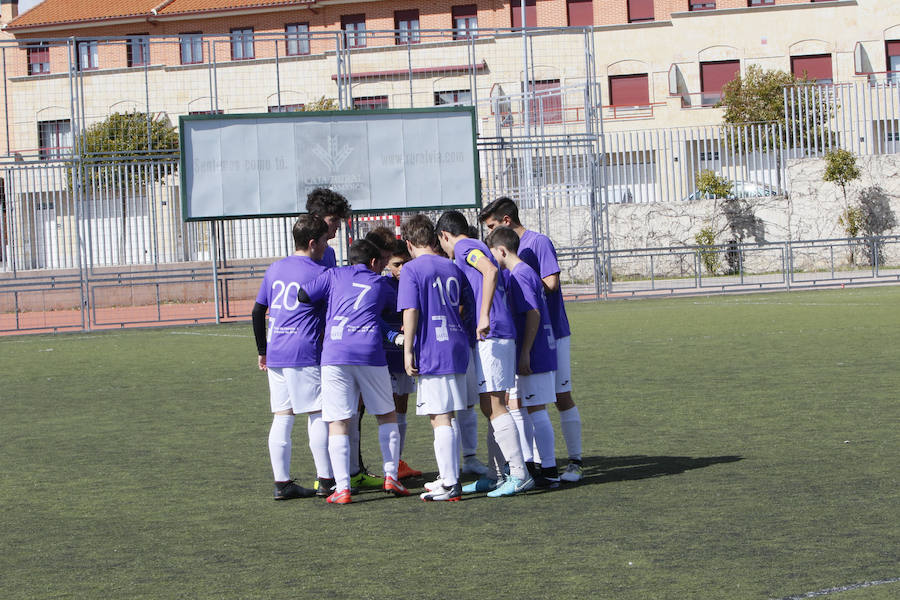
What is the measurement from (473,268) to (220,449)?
287 cm

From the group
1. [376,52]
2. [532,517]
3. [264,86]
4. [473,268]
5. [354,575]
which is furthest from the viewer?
[376,52]

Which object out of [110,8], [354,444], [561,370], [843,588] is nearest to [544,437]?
[561,370]

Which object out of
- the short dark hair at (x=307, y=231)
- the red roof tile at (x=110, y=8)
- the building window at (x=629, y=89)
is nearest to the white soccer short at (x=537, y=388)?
the short dark hair at (x=307, y=231)

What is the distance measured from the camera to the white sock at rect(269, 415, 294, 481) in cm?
715

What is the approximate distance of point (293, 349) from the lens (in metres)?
7.12

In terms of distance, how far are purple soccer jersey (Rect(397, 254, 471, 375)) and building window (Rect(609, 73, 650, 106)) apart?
1792 inches

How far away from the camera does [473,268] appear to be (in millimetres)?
7211

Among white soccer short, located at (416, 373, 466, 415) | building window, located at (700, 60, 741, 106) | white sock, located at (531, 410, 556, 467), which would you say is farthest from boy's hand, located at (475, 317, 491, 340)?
building window, located at (700, 60, 741, 106)

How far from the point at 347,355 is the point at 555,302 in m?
1.46

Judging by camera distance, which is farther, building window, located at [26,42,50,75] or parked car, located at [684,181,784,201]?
building window, located at [26,42,50,75]

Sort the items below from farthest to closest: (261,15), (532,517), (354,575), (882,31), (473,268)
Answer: (261,15), (882,31), (473,268), (532,517), (354,575)

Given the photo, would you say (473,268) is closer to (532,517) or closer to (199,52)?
(532,517)

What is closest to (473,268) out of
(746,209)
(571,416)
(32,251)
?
(571,416)

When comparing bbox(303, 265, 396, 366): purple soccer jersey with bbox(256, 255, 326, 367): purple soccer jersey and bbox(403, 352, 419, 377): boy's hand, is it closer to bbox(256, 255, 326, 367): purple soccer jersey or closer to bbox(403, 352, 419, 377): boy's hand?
bbox(256, 255, 326, 367): purple soccer jersey
